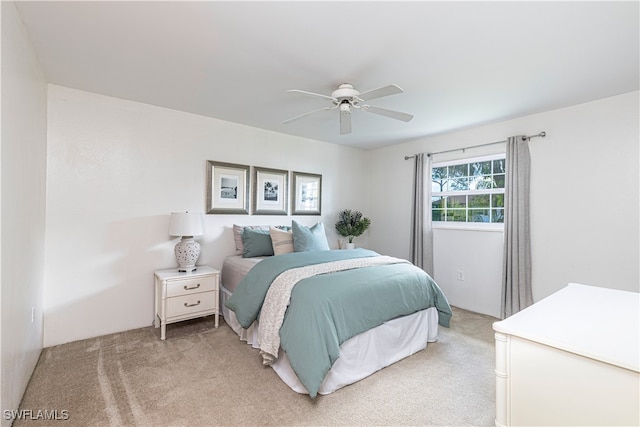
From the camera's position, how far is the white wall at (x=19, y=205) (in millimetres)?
1537

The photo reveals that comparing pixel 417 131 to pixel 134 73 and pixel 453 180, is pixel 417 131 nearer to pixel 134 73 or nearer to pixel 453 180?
pixel 453 180

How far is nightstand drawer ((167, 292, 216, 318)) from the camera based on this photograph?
2824 mm

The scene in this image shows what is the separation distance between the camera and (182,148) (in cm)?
336

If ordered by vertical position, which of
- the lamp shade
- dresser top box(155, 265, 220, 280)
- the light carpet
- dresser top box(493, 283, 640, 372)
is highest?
the lamp shade

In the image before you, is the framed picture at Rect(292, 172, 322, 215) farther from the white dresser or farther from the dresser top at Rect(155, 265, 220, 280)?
the white dresser

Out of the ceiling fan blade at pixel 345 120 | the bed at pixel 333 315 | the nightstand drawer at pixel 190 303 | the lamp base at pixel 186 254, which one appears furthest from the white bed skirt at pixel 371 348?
the ceiling fan blade at pixel 345 120

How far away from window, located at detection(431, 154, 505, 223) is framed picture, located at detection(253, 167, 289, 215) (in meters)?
2.25

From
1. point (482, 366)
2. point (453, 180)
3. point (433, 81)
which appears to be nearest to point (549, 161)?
point (453, 180)

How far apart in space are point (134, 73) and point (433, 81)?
2.53 m

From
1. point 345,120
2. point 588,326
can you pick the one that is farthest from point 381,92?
point 588,326

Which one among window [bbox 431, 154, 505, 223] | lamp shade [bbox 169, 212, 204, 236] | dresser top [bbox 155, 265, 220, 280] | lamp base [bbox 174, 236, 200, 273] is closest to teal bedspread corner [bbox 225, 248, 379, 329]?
dresser top [bbox 155, 265, 220, 280]

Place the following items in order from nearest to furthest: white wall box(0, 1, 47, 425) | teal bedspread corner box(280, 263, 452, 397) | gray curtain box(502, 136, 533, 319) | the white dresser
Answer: the white dresser → white wall box(0, 1, 47, 425) → teal bedspread corner box(280, 263, 452, 397) → gray curtain box(502, 136, 533, 319)

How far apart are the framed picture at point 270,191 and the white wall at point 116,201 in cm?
35

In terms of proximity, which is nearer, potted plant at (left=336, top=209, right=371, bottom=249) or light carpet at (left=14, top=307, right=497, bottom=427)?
light carpet at (left=14, top=307, right=497, bottom=427)
